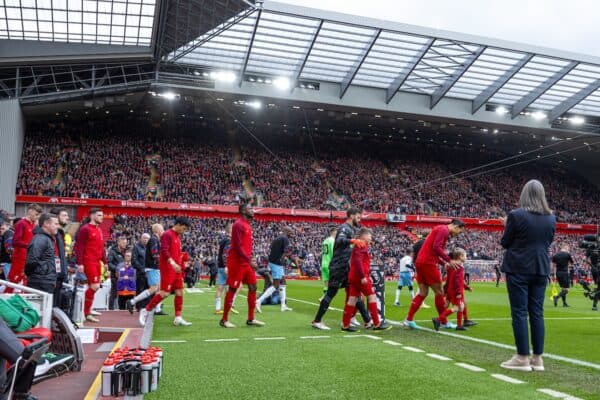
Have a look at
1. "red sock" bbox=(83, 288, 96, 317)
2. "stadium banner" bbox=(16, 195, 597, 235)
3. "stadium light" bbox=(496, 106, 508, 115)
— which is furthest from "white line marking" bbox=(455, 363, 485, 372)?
"stadium light" bbox=(496, 106, 508, 115)

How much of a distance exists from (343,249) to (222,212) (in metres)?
30.2

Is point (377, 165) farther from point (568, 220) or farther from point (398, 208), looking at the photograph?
point (568, 220)

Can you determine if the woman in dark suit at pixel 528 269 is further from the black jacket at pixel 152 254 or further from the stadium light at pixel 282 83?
the stadium light at pixel 282 83

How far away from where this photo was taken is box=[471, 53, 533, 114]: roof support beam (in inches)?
1330

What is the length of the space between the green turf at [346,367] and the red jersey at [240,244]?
1.11 metres

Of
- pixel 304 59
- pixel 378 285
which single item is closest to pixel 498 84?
pixel 304 59

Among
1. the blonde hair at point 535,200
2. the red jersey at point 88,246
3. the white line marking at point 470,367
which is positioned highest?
the blonde hair at point 535,200

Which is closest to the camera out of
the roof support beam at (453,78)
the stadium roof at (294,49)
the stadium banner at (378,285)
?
the stadium banner at (378,285)

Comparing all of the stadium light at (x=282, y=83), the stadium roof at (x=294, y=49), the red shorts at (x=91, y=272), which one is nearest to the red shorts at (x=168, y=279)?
the red shorts at (x=91, y=272)

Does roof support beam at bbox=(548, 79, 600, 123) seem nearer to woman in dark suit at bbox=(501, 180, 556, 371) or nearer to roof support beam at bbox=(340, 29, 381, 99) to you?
roof support beam at bbox=(340, 29, 381, 99)

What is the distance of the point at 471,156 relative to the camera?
2099 inches

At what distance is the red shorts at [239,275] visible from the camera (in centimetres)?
873

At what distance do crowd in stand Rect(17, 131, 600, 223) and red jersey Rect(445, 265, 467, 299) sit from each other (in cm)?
3004

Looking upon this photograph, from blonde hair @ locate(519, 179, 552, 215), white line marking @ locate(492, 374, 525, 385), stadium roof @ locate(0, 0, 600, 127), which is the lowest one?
white line marking @ locate(492, 374, 525, 385)
